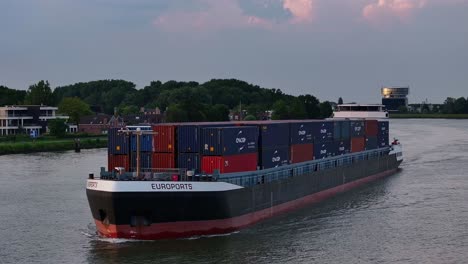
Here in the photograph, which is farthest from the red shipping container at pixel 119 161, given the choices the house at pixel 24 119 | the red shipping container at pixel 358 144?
the house at pixel 24 119

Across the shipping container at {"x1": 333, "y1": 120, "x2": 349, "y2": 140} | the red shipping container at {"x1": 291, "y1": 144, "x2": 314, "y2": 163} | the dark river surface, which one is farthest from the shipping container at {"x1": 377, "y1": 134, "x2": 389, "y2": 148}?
the red shipping container at {"x1": 291, "y1": 144, "x2": 314, "y2": 163}

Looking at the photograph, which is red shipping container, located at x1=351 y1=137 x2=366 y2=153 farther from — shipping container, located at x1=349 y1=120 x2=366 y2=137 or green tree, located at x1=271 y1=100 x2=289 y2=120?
green tree, located at x1=271 y1=100 x2=289 y2=120

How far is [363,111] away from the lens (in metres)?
73.5

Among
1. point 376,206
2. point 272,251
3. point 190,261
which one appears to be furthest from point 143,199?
point 376,206

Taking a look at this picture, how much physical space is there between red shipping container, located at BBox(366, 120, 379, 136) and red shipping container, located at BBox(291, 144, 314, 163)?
50.0ft

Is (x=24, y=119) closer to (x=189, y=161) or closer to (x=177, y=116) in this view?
(x=177, y=116)

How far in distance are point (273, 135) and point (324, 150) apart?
9.61 m

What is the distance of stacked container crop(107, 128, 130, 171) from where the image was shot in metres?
32.7

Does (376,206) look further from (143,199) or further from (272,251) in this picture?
(143,199)

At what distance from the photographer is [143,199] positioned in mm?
28078

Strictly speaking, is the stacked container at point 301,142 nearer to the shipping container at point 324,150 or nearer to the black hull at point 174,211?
the shipping container at point 324,150

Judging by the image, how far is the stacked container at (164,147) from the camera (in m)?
31.9

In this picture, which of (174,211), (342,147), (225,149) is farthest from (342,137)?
(174,211)

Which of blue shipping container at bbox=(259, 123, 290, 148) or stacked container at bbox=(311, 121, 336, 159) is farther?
stacked container at bbox=(311, 121, 336, 159)
